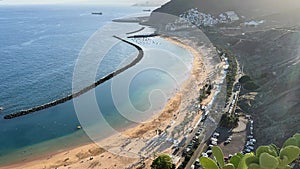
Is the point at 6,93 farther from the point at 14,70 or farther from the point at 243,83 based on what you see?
the point at 243,83

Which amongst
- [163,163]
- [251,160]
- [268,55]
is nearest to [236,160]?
[251,160]

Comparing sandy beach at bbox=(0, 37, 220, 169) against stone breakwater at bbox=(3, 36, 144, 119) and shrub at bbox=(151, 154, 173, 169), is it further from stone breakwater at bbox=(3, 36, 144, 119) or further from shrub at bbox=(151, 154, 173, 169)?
stone breakwater at bbox=(3, 36, 144, 119)

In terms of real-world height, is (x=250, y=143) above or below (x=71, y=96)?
above

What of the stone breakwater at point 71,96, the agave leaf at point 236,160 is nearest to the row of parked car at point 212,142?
the agave leaf at point 236,160

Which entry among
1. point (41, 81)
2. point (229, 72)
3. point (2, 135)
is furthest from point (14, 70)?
point (229, 72)

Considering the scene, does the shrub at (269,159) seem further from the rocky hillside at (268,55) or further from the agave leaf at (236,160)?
the rocky hillside at (268,55)

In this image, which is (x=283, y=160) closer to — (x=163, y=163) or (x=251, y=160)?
(x=251, y=160)
